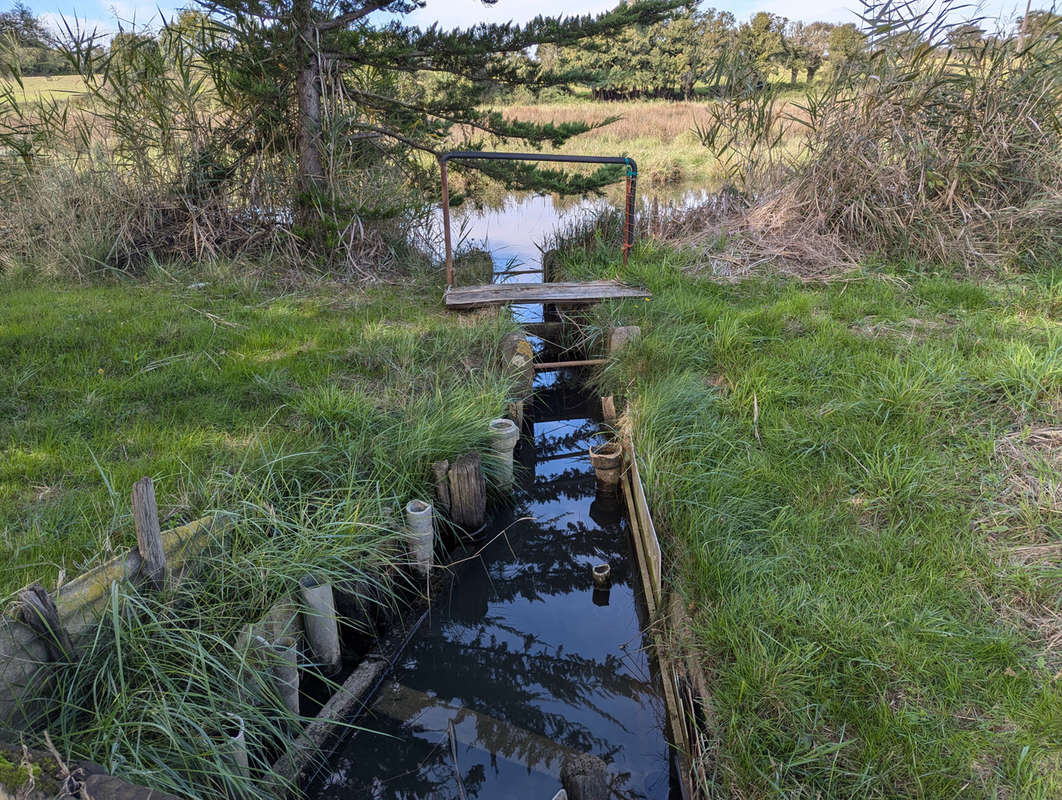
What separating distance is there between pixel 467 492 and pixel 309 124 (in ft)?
14.7

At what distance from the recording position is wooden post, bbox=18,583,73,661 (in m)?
1.73

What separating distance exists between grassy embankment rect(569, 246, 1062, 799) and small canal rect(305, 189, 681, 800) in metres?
0.42

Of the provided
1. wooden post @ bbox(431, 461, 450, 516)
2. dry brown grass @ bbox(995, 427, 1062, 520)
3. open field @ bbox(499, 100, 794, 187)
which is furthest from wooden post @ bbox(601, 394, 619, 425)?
open field @ bbox(499, 100, 794, 187)

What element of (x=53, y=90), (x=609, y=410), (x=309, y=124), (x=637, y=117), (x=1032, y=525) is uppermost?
(x=53, y=90)

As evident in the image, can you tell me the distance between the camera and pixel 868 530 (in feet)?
9.36

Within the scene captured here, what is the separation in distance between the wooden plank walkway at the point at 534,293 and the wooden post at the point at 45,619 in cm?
381

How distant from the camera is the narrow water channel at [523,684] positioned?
7.58 ft

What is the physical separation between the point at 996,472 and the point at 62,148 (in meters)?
8.06

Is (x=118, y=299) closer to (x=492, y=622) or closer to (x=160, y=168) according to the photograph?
(x=160, y=168)

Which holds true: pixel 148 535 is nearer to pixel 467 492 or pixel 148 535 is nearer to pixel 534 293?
pixel 467 492

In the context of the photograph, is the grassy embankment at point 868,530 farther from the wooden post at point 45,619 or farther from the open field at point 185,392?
the wooden post at point 45,619

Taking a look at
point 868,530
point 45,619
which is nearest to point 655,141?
point 868,530

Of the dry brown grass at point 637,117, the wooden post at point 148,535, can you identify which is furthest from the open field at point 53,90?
the dry brown grass at point 637,117

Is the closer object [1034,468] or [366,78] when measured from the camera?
[1034,468]
